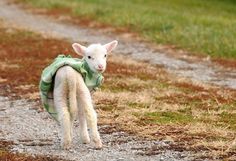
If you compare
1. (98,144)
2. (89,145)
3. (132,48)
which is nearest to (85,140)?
(89,145)

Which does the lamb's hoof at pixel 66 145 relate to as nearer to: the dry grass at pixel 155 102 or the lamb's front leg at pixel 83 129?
the lamb's front leg at pixel 83 129

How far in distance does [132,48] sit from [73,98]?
60.5 ft

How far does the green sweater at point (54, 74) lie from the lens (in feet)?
35.2

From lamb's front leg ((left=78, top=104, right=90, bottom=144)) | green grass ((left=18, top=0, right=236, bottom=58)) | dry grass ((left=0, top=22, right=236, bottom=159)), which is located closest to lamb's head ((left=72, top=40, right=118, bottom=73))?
lamb's front leg ((left=78, top=104, right=90, bottom=144))

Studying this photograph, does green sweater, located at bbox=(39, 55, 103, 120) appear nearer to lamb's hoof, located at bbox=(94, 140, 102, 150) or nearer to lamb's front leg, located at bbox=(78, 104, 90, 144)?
lamb's front leg, located at bbox=(78, 104, 90, 144)

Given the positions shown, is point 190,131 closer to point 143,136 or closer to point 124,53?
point 143,136

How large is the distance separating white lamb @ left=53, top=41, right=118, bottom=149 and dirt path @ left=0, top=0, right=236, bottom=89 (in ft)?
29.2

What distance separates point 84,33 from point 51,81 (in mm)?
24042

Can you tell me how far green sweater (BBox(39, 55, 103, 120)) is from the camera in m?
10.7

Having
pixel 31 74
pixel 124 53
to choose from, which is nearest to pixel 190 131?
A: pixel 31 74

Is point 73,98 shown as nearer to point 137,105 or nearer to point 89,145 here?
point 89,145

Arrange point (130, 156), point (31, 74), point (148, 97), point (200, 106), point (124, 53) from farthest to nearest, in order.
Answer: point (124, 53), point (31, 74), point (148, 97), point (200, 106), point (130, 156)

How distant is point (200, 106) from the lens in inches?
587

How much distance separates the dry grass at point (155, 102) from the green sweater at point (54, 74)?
1438 mm
